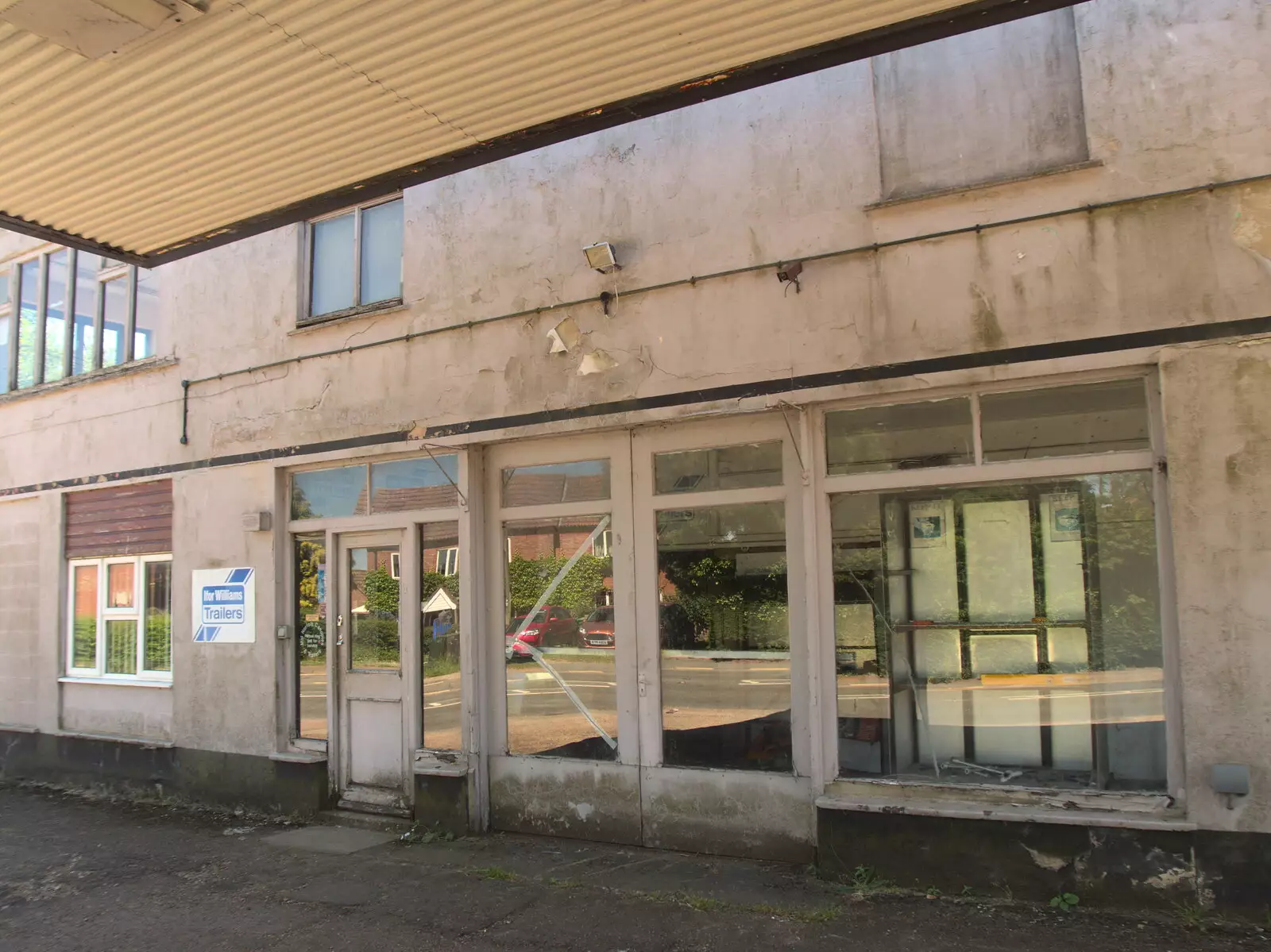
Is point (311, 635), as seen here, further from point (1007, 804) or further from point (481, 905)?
point (1007, 804)

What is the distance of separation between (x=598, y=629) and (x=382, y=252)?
371 centimetres

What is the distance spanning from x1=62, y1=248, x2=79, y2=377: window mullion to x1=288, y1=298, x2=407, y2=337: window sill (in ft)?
12.0

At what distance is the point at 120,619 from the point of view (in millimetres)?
9375

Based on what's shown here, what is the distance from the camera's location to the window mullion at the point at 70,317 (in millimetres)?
10000

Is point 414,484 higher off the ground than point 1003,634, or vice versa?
point 414,484

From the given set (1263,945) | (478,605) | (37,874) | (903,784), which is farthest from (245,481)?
(1263,945)

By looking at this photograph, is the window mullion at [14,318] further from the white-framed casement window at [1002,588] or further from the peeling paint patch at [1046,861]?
the peeling paint patch at [1046,861]

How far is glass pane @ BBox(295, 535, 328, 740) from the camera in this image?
781cm

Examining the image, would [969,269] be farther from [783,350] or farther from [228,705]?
[228,705]

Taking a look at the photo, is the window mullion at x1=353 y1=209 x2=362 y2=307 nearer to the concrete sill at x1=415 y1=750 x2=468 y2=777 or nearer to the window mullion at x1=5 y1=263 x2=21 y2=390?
the concrete sill at x1=415 y1=750 x2=468 y2=777

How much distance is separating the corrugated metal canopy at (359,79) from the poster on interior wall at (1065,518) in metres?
2.56

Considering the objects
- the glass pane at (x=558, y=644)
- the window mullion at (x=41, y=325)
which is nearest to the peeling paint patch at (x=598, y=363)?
the glass pane at (x=558, y=644)

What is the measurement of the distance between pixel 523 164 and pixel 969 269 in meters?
3.43

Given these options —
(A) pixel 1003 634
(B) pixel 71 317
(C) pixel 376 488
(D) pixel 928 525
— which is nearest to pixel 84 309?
(B) pixel 71 317
